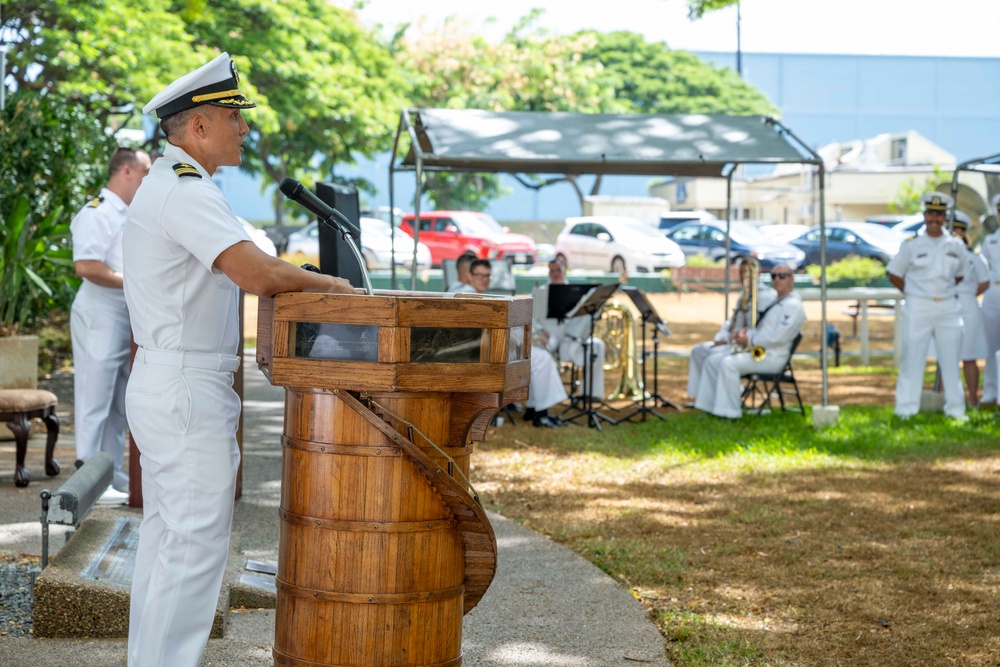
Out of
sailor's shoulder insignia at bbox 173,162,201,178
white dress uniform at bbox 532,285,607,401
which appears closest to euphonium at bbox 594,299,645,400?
white dress uniform at bbox 532,285,607,401

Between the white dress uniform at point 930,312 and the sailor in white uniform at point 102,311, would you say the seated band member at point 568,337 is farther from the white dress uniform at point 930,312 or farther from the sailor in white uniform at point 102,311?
the sailor in white uniform at point 102,311

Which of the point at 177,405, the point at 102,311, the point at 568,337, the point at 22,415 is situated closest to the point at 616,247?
the point at 568,337

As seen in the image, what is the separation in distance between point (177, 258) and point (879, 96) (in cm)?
6508

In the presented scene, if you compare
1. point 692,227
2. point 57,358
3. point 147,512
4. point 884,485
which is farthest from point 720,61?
point 147,512

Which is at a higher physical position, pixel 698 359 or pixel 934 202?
pixel 934 202

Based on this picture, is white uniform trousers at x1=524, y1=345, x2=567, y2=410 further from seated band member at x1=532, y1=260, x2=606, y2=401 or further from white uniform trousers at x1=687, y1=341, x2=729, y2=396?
white uniform trousers at x1=687, y1=341, x2=729, y2=396

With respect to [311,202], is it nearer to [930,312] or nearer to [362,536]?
[362,536]

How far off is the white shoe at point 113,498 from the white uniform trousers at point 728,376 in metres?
5.93

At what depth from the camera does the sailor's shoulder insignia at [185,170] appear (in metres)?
3.21

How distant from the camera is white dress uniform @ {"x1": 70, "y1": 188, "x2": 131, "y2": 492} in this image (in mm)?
6570

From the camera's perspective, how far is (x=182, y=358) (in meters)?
3.26

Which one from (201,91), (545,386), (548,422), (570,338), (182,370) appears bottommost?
(548,422)

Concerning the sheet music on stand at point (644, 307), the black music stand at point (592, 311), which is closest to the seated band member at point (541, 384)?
the black music stand at point (592, 311)

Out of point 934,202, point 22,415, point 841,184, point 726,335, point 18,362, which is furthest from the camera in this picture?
point 841,184
